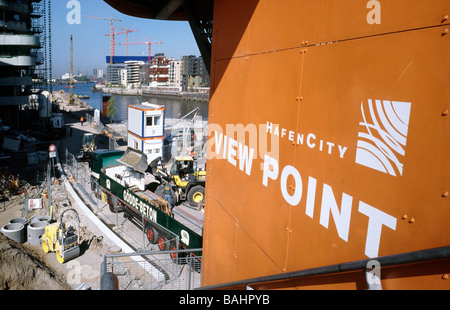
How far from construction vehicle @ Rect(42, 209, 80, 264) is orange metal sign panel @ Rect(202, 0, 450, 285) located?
896 cm

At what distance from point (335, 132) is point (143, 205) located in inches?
440

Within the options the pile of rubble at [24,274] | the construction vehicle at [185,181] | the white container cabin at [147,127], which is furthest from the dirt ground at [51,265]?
the white container cabin at [147,127]

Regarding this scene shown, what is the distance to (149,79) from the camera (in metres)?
186

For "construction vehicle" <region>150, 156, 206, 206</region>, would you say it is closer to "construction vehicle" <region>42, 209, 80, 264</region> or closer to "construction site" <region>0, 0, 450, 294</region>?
"construction vehicle" <region>42, 209, 80, 264</region>

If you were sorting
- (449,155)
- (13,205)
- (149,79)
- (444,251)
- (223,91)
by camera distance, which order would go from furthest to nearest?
(149,79) < (13,205) < (223,91) < (449,155) < (444,251)

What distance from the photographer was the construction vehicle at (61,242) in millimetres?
11180

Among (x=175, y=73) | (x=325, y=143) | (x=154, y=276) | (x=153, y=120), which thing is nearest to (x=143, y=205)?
(x=154, y=276)

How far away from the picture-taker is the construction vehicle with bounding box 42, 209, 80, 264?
11180 mm

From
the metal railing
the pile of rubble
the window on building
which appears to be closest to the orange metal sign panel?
the metal railing

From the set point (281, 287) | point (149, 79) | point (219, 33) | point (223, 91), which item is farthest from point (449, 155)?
point (149, 79)

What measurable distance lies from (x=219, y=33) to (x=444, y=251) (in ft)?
13.7

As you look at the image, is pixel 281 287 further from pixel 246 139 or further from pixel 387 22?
pixel 387 22

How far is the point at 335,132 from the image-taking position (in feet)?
7.88
